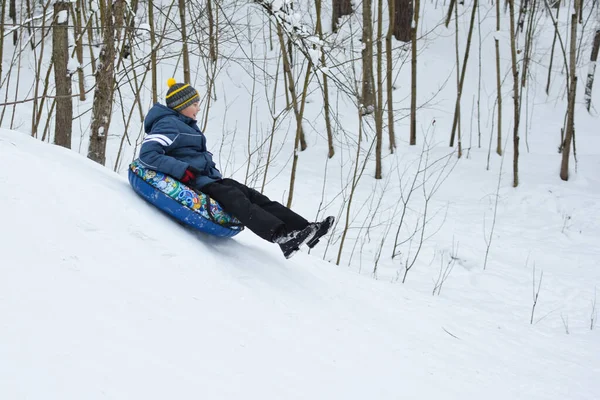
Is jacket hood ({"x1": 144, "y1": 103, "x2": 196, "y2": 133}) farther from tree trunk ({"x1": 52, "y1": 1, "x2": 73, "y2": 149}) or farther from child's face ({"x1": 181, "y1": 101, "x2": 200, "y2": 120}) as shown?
tree trunk ({"x1": 52, "y1": 1, "x2": 73, "y2": 149})

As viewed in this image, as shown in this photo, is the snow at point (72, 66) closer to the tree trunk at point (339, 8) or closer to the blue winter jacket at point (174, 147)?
the blue winter jacket at point (174, 147)

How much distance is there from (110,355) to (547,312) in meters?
→ 5.05

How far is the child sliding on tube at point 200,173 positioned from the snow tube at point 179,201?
55 mm

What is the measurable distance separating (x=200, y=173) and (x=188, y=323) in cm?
156

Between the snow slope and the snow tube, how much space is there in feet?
0.25

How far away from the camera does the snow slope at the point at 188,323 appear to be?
6.46 ft

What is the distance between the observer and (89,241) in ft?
9.06

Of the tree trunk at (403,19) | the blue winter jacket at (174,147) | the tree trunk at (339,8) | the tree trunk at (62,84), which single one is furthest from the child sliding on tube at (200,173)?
the tree trunk at (339,8)

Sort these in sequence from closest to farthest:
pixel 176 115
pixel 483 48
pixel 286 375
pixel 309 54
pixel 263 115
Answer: pixel 286 375, pixel 176 115, pixel 309 54, pixel 263 115, pixel 483 48

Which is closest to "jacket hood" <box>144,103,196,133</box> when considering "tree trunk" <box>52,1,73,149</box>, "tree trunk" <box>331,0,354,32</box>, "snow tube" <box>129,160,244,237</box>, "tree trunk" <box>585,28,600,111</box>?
"snow tube" <box>129,160,244,237</box>

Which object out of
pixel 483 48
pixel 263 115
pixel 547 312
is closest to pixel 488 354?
pixel 547 312

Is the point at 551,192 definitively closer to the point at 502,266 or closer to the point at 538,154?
the point at 538,154

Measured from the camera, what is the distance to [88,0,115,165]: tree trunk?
190 inches

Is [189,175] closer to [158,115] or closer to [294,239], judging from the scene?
[158,115]
